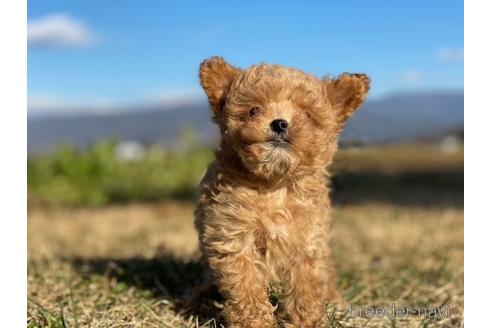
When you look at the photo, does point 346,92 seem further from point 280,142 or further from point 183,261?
point 183,261

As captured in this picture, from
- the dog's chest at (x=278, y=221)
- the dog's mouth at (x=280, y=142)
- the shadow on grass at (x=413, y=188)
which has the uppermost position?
the dog's mouth at (x=280, y=142)

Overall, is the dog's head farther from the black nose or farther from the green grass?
the green grass

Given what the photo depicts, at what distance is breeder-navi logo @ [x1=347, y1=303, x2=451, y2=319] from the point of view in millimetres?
4859

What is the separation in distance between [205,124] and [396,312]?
21.5 ft

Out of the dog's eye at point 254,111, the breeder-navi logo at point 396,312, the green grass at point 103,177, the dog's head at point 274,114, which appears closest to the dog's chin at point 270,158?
the dog's head at point 274,114

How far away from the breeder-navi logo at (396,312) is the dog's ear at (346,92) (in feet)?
5.04

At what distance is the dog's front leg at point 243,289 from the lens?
3.98 m

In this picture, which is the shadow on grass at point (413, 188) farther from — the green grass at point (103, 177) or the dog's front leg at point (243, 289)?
the dog's front leg at point (243, 289)

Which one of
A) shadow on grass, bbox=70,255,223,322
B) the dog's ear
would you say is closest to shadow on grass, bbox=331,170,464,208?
shadow on grass, bbox=70,255,223,322

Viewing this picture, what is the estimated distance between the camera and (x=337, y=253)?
24.1ft

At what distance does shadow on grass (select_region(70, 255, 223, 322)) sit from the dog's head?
131cm

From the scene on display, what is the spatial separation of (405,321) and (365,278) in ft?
4.32

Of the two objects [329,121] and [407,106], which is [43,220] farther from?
[329,121]
